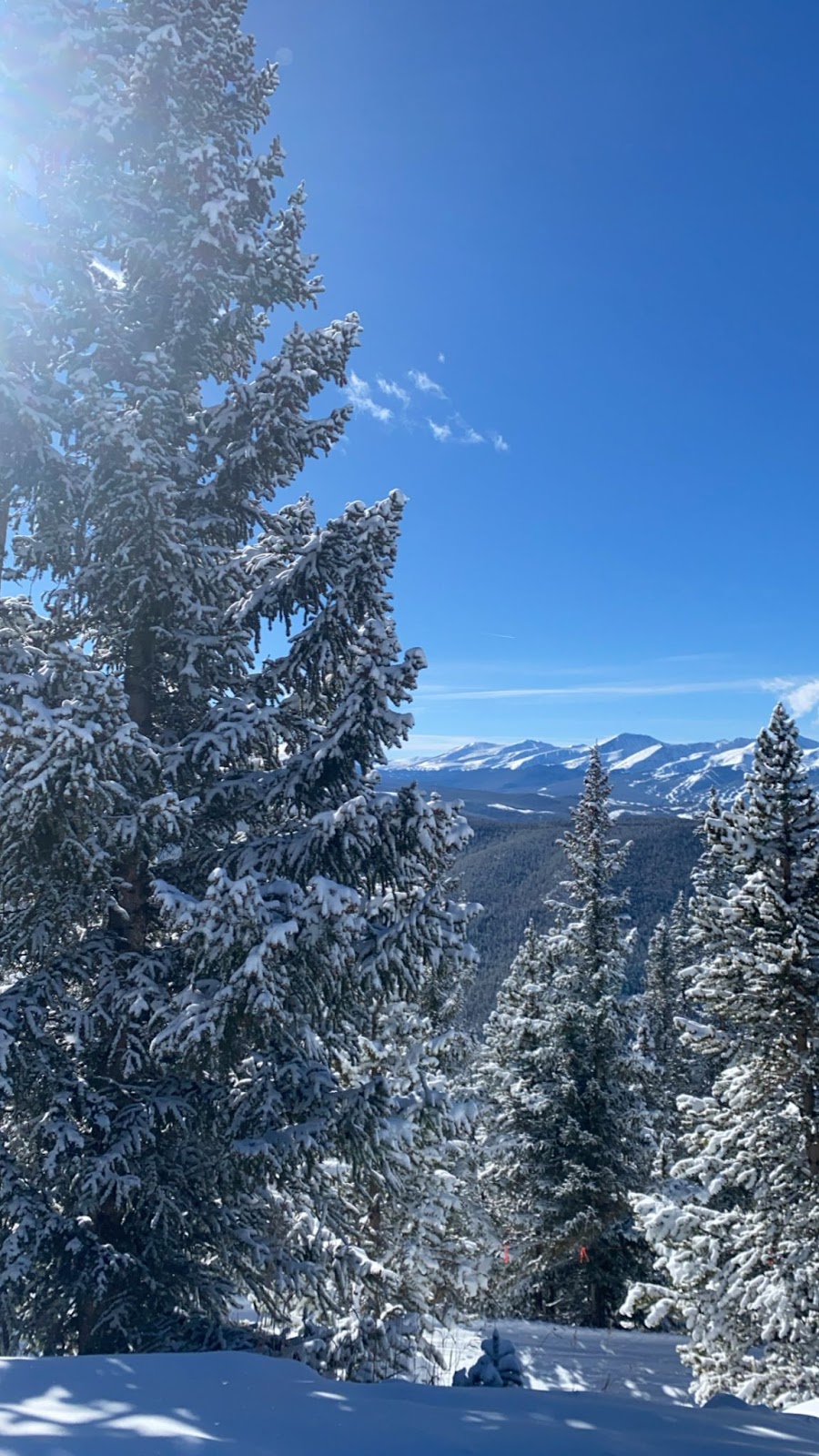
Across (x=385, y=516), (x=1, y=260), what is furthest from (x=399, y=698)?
(x=1, y=260)

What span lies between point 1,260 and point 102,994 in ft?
21.3

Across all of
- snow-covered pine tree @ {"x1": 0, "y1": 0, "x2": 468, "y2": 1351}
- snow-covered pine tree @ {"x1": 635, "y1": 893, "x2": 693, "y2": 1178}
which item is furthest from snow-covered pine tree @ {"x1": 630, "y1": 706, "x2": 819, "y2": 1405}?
snow-covered pine tree @ {"x1": 635, "y1": 893, "x2": 693, "y2": 1178}

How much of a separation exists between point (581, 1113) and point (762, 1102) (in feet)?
32.6

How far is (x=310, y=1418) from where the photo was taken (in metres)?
3.79

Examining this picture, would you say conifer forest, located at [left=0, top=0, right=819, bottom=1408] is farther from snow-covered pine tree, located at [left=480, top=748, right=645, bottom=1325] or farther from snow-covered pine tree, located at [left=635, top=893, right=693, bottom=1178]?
snow-covered pine tree, located at [left=635, top=893, right=693, bottom=1178]

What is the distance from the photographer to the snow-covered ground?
3389mm

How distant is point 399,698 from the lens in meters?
6.31

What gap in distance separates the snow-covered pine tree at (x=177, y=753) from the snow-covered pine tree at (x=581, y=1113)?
13.8 metres

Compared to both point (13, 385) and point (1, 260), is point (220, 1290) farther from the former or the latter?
A: point (1, 260)

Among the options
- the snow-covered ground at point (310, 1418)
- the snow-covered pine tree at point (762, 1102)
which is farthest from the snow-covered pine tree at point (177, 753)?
the snow-covered pine tree at point (762, 1102)

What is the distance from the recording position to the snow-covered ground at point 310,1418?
133 inches

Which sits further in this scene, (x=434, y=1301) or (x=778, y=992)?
(x=434, y=1301)

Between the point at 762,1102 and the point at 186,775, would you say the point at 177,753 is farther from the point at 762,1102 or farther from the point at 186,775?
the point at 762,1102

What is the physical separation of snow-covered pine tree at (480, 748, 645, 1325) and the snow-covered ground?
15264 mm
